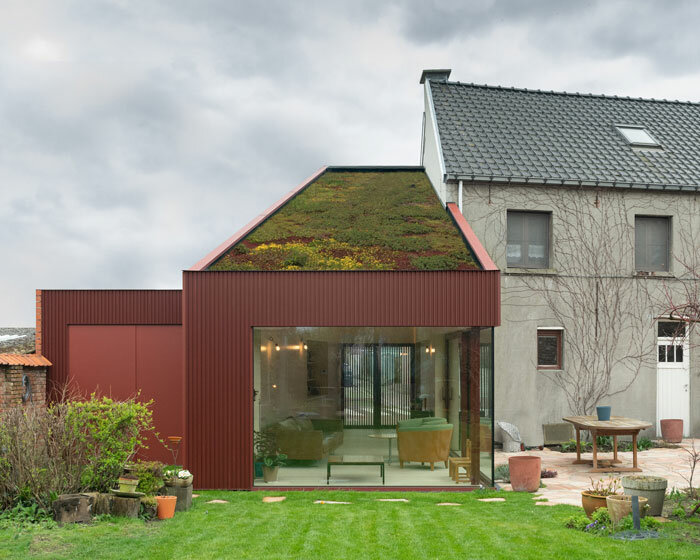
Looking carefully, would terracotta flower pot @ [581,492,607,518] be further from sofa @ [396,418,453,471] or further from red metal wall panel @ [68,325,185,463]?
red metal wall panel @ [68,325,185,463]

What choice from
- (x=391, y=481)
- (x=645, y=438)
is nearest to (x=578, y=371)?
(x=645, y=438)

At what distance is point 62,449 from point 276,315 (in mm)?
3659

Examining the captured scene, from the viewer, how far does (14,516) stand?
860 cm

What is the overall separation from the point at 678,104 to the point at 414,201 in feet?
31.4

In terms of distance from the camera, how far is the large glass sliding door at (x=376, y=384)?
11.2 meters

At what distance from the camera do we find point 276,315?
1133cm

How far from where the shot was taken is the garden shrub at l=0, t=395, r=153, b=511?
8906 millimetres

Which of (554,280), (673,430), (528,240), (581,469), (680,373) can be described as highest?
(528,240)

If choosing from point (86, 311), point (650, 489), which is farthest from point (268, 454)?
point (650, 489)

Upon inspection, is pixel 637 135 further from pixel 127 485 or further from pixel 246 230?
pixel 127 485

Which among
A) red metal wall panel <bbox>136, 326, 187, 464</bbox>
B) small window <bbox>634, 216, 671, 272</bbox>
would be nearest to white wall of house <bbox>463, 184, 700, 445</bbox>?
small window <bbox>634, 216, 671, 272</bbox>

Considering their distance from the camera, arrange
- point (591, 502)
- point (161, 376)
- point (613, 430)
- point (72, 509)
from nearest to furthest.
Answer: point (72, 509) → point (591, 502) → point (613, 430) → point (161, 376)

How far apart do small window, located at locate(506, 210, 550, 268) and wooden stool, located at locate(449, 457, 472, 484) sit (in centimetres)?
616

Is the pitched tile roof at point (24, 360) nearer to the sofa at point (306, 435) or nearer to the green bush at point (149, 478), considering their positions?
the green bush at point (149, 478)
